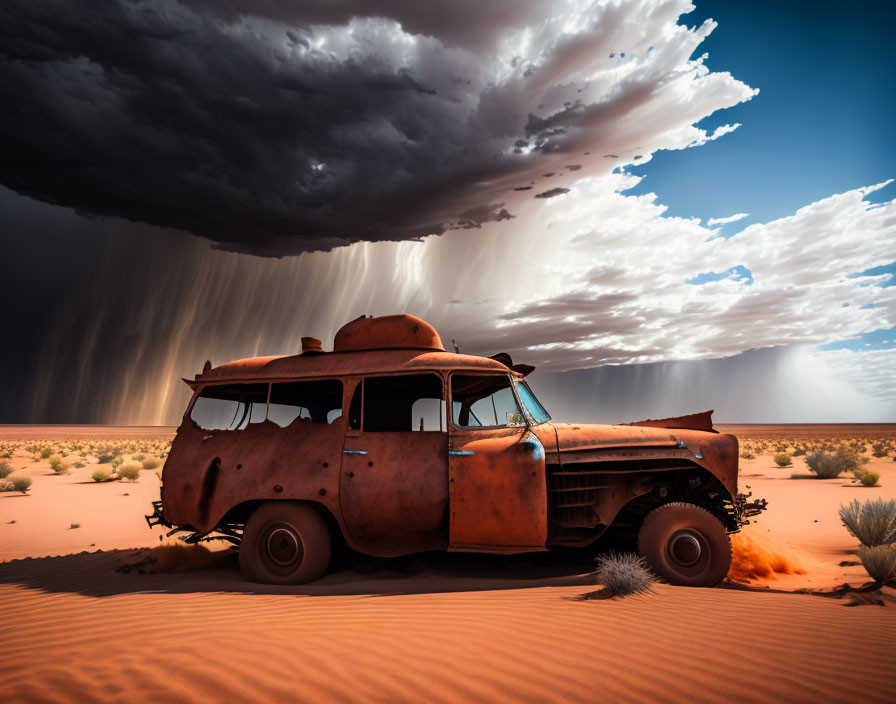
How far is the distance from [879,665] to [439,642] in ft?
9.70

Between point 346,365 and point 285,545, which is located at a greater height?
point 346,365

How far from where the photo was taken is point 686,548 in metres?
5.43

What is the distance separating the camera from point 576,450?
5.55 m

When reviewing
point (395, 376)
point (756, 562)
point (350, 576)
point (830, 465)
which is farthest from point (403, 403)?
point (830, 465)

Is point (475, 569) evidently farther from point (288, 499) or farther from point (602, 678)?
point (602, 678)

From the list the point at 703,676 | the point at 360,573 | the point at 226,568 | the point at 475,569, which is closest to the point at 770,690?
the point at 703,676

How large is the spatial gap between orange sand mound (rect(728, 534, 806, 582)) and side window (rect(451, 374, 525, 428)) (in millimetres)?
3495

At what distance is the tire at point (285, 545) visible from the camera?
575cm

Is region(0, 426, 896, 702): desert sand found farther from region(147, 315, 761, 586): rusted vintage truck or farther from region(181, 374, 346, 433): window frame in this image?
region(181, 374, 346, 433): window frame

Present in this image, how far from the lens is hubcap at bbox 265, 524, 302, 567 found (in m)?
5.84

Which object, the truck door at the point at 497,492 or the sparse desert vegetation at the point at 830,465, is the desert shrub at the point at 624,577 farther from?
the sparse desert vegetation at the point at 830,465

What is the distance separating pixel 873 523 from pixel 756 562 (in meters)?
2.30

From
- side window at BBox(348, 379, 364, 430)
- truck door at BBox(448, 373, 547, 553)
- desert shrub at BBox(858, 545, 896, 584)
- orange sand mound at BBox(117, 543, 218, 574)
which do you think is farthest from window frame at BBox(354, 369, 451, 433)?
desert shrub at BBox(858, 545, 896, 584)

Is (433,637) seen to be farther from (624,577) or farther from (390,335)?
(390,335)
